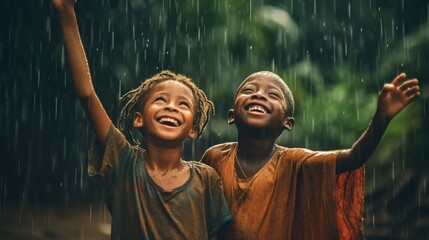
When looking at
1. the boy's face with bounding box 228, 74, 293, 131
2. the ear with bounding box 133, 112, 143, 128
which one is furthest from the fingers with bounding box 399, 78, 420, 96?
the ear with bounding box 133, 112, 143, 128

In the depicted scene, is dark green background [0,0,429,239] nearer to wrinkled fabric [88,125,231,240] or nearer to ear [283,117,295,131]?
ear [283,117,295,131]

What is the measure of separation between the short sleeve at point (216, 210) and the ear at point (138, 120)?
50cm

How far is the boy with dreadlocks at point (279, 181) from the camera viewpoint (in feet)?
11.5

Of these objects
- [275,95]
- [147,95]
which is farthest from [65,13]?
[275,95]

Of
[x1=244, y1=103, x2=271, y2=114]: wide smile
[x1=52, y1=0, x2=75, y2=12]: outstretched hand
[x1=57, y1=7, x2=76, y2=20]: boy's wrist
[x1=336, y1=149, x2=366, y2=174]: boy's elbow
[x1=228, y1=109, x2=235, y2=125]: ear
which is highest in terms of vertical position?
[x1=52, y1=0, x2=75, y2=12]: outstretched hand

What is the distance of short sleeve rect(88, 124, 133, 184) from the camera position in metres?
3.21

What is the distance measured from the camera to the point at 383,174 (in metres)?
8.90

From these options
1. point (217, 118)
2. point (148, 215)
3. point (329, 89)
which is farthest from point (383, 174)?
point (148, 215)

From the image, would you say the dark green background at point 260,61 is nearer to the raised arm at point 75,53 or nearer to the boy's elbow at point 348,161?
the boy's elbow at point 348,161

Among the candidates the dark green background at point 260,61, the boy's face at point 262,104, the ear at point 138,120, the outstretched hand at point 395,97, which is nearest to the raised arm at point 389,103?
the outstretched hand at point 395,97

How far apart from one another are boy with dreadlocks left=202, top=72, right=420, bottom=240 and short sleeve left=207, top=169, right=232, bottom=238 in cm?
9

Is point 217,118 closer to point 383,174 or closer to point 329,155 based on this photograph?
point 383,174

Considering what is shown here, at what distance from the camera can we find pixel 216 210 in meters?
3.45

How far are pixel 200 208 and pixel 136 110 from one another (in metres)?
0.74
